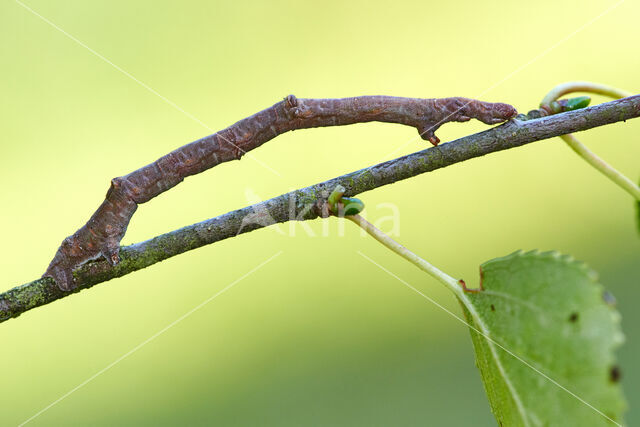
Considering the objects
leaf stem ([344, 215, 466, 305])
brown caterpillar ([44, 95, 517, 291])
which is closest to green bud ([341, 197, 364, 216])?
leaf stem ([344, 215, 466, 305])

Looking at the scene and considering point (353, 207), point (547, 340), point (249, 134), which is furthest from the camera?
point (249, 134)

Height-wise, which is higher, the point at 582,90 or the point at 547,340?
the point at 582,90

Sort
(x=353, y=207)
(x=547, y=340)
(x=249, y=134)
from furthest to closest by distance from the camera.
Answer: (x=249, y=134) < (x=353, y=207) < (x=547, y=340)

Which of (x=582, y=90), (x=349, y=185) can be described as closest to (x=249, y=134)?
(x=349, y=185)

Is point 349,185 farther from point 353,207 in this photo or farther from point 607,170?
point 607,170

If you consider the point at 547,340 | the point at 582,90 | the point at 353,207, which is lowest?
the point at 547,340

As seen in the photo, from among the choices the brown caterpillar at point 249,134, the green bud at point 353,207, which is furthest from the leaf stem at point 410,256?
the brown caterpillar at point 249,134

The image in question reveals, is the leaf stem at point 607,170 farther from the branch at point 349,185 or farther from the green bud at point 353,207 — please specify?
the green bud at point 353,207
